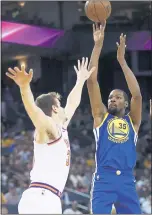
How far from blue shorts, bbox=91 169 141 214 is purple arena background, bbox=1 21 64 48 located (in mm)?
10955

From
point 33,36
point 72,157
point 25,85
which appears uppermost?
point 33,36

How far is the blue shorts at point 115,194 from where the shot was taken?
7617 millimetres

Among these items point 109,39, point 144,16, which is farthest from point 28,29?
point 144,16

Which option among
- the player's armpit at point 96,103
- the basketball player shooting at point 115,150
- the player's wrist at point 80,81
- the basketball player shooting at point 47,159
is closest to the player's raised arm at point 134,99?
the basketball player shooting at point 115,150

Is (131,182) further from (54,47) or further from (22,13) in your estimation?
(22,13)

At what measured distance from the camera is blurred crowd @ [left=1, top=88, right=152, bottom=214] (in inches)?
604

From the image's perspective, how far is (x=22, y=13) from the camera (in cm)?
2038

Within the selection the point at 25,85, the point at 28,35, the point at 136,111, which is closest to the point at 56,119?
the point at 25,85

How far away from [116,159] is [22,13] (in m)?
13.2

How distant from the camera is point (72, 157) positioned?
59.2 feet

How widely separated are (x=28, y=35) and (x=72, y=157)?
3.45m

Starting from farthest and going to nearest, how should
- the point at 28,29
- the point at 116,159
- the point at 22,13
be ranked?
the point at 22,13 < the point at 28,29 < the point at 116,159

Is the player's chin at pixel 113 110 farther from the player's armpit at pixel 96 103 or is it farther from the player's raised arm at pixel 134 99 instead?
the player's raised arm at pixel 134 99

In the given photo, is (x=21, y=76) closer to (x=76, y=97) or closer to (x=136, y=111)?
(x=76, y=97)
